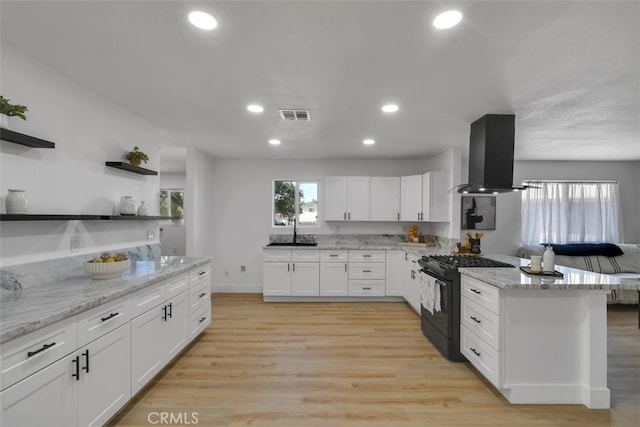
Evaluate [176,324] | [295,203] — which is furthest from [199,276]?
[295,203]

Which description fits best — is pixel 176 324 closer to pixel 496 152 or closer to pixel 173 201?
pixel 496 152

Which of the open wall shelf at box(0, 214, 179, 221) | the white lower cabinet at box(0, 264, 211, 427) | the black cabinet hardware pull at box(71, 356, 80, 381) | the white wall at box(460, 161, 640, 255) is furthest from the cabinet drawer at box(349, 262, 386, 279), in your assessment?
the black cabinet hardware pull at box(71, 356, 80, 381)

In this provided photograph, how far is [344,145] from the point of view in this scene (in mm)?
4164

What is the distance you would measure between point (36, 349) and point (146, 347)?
0.90 metres

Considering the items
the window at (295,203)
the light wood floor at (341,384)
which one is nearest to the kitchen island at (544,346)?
the light wood floor at (341,384)

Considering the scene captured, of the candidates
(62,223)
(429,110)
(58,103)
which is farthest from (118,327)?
(429,110)

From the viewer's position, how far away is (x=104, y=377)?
172cm

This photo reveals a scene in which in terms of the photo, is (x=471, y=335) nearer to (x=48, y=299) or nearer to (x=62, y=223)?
(x=48, y=299)

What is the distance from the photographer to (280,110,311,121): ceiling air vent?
2.78 m

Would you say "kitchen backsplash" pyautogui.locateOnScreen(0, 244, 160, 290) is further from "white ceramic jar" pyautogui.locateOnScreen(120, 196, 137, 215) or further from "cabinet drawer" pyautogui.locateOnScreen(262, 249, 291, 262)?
"cabinet drawer" pyautogui.locateOnScreen(262, 249, 291, 262)

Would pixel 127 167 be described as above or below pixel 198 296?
above

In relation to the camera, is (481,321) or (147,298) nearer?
(147,298)

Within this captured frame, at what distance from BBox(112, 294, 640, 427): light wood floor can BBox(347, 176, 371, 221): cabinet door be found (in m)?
1.95

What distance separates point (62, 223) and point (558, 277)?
387cm
